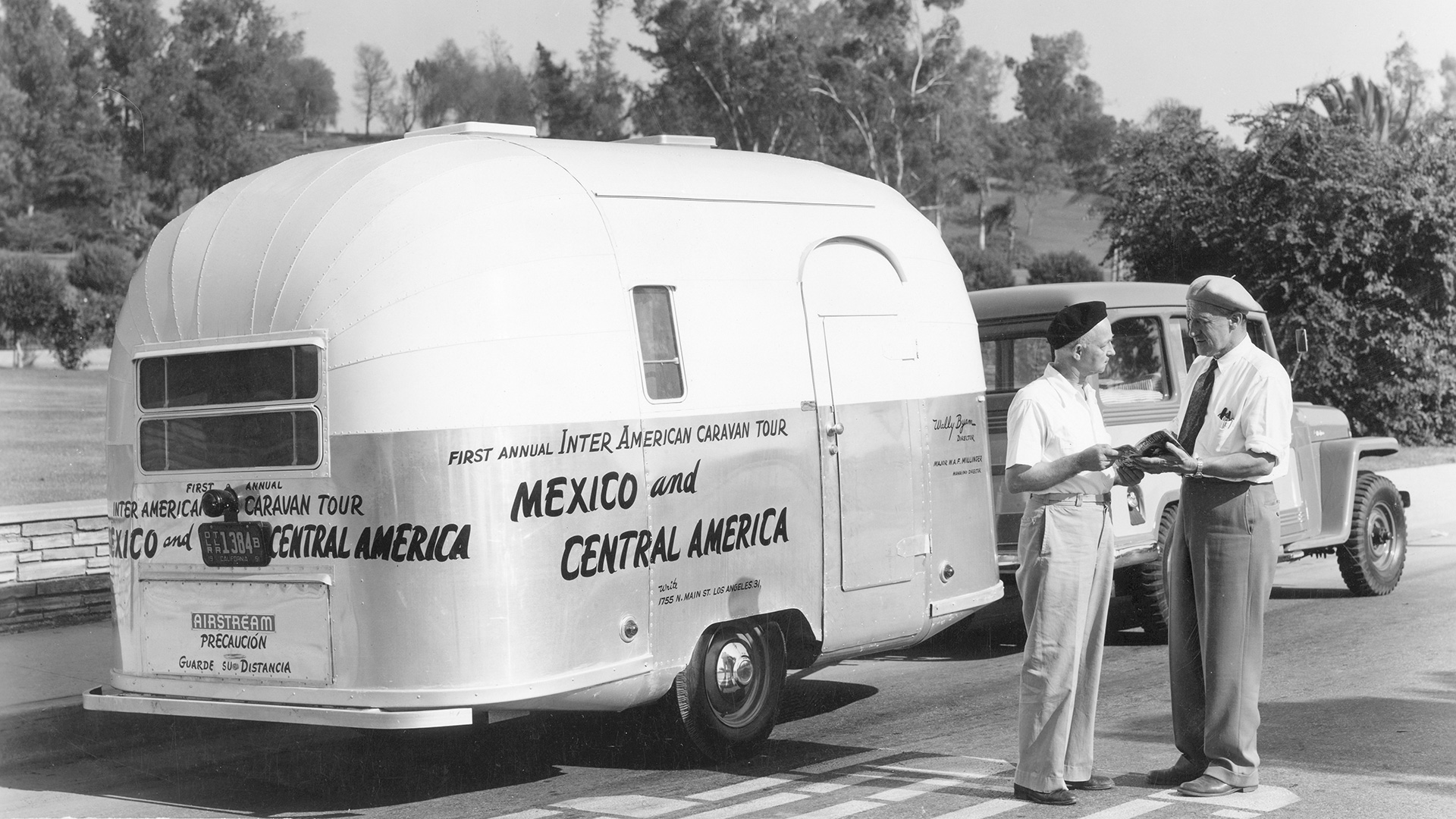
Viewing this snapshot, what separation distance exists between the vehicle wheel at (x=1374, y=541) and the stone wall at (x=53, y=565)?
8.96 metres

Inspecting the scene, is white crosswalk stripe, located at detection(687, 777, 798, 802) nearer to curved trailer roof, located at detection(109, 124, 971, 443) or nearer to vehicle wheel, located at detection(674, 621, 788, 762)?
vehicle wheel, located at detection(674, 621, 788, 762)

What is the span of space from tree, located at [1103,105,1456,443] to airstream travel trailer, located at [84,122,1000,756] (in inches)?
667

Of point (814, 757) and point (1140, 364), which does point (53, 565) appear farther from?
point (1140, 364)

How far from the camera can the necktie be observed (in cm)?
596

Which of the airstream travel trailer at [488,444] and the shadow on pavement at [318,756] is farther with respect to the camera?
the shadow on pavement at [318,756]

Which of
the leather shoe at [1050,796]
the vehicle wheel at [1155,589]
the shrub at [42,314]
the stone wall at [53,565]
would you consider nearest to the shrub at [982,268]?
the shrub at [42,314]

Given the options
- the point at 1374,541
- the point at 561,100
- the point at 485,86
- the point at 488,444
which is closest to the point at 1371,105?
the point at 485,86

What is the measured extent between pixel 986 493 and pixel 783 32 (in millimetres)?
46985

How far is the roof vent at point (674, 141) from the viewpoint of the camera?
755cm

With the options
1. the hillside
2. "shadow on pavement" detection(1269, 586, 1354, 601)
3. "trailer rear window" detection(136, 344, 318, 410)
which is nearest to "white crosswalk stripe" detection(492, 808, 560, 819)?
"trailer rear window" detection(136, 344, 318, 410)

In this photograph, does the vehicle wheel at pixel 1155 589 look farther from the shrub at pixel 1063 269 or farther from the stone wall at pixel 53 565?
the shrub at pixel 1063 269

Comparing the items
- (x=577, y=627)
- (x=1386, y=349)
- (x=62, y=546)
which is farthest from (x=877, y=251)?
(x=1386, y=349)

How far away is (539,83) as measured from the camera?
180ft

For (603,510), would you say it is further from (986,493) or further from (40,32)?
(40,32)
